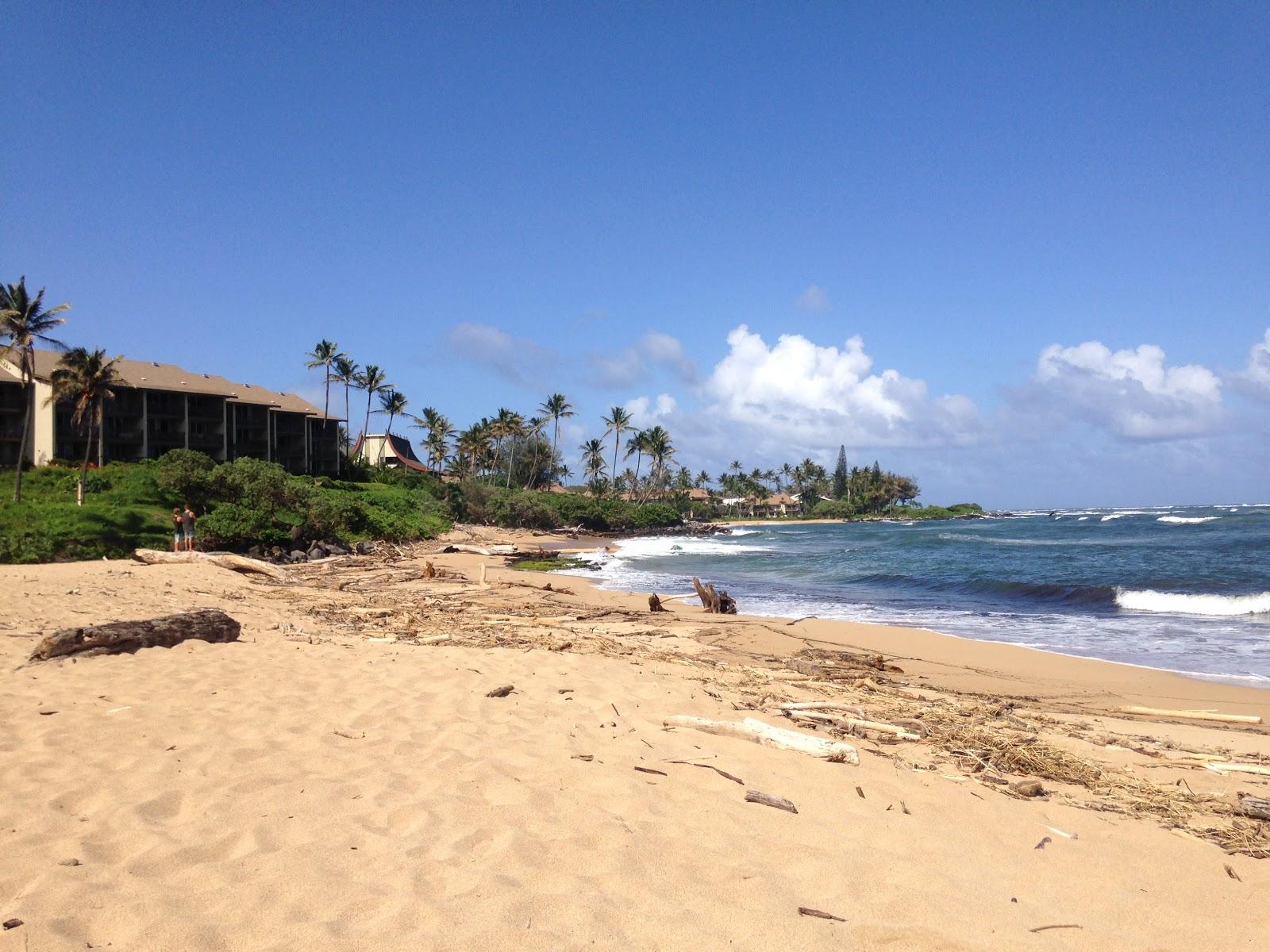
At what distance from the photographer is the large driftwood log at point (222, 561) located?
1850cm

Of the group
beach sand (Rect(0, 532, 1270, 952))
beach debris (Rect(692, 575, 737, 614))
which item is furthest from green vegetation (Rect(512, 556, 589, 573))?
beach sand (Rect(0, 532, 1270, 952))

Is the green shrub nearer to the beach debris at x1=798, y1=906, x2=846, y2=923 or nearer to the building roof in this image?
the building roof

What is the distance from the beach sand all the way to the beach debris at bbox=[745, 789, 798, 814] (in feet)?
0.25

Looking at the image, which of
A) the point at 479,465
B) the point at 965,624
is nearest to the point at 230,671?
the point at 965,624

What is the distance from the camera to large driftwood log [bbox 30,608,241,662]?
6945mm

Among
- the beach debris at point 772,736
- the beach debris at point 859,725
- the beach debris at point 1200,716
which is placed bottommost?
the beach debris at point 1200,716

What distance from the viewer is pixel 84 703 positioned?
5.55 metres

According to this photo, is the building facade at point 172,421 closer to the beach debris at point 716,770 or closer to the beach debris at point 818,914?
the beach debris at point 716,770

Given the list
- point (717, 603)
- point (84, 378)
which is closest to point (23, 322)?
point (84, 378)

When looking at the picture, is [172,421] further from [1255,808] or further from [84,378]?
[1255,808]

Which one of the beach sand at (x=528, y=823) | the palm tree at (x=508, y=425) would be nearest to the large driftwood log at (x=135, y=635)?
the beach sand at (x=528, y=823)

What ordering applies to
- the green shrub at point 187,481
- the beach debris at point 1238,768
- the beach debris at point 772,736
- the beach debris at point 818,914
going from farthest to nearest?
1. the green shrub at point 187,481
2. the beach debris at point 1238,768
3. the beach debris at point 772,736
4. the beach debris at point 818,914

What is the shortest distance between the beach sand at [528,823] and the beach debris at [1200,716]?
222 mm

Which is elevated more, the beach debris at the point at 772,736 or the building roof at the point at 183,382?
the building roof at the point at 183,382
